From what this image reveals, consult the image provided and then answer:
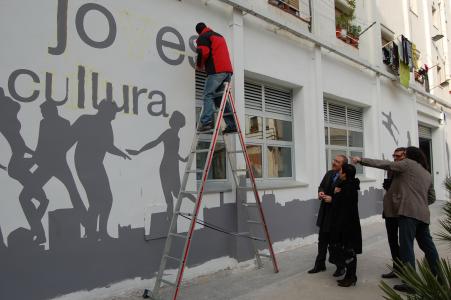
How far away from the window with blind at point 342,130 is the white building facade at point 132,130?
899 mm

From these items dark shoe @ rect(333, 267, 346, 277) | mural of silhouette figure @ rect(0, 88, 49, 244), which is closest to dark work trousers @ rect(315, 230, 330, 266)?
dark shoe @ rect(333, 267, 346, 277)

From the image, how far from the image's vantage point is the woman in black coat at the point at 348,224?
15.2 ft

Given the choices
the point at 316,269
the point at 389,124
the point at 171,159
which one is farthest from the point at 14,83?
the point at 389,124

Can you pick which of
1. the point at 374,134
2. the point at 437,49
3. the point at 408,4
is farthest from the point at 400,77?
the point at 437,49

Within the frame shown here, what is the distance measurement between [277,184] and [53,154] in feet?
13.2

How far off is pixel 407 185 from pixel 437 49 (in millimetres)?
13843

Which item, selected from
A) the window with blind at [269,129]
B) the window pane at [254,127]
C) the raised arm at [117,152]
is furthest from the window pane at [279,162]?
the raised arm at [117,152]

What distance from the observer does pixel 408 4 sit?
13094 mm

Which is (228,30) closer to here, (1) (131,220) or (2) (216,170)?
(2) (216,170)

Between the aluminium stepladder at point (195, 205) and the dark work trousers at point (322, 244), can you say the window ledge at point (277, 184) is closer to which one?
the aluminium stepladder at point (195, 205)

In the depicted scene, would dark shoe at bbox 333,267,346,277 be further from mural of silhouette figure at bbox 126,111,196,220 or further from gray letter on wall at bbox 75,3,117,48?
gray letter on wall at bbox 75,3,117,48

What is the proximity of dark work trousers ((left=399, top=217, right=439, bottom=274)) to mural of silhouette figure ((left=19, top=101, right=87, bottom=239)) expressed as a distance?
3618 mm

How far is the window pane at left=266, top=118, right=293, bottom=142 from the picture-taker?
7035 millimetres

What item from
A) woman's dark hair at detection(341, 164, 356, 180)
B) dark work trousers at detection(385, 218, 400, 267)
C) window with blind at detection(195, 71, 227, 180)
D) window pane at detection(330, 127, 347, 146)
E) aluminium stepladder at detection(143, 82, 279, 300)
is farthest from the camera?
window pane at detection(330, 127, 347, 146)
